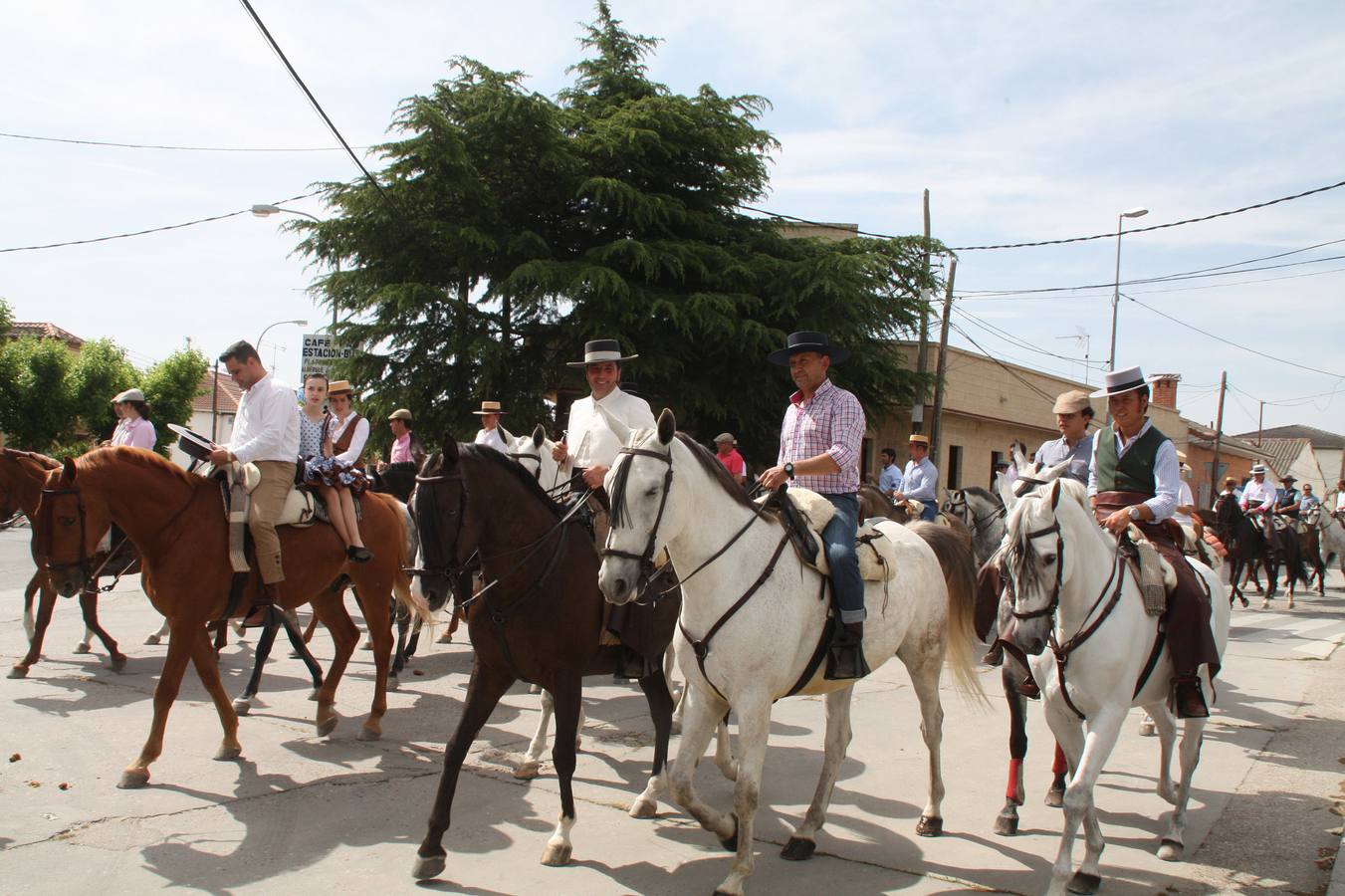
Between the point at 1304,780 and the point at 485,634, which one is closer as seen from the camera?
the point at 485,634

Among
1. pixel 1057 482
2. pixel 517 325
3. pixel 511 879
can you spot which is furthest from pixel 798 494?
pixel 517 325

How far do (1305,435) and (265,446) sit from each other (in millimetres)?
113931

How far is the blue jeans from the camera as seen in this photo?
4.97 metres

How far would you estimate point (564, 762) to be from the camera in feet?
16.4

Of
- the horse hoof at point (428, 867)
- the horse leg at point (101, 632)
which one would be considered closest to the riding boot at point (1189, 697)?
the horse hoof at point (428, 867)

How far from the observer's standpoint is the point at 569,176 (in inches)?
883

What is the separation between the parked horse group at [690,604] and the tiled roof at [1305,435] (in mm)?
101426

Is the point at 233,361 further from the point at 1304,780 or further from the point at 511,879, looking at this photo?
the point at 1304,780

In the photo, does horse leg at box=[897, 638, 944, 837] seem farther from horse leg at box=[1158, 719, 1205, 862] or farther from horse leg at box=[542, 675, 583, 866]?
horse leg at box=[542, 675, 583, 866]

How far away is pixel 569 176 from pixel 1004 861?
19.8 m

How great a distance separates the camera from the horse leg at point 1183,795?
513 cm

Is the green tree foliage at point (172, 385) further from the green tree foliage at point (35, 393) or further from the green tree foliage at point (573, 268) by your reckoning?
the green tree foliage at point (573, 268)

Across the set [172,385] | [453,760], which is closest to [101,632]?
[453,760]

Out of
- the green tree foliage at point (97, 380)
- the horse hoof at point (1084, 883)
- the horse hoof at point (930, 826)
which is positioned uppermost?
the green tree foliage at point (97, 380)
